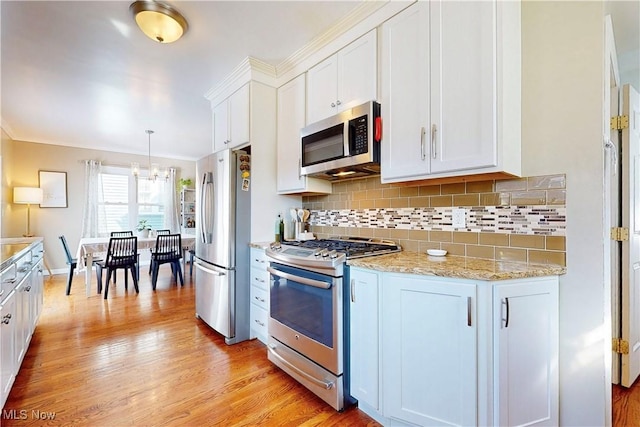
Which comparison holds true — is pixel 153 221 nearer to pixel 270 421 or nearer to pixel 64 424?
pixel 64 424

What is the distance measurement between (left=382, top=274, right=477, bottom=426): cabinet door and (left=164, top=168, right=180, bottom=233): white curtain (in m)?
6.39

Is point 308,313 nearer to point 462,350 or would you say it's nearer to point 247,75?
point 462,350

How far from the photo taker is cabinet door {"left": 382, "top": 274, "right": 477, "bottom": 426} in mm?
1294

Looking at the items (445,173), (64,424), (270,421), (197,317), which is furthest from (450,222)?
(197,317)

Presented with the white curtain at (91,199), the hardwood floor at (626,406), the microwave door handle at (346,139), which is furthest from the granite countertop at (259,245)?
the white curtain at (91,199)

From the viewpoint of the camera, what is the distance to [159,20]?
1.97 metres

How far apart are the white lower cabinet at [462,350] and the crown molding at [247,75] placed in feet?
7.02

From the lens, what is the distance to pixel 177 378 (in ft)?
6.61

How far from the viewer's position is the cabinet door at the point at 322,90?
223 centimetres

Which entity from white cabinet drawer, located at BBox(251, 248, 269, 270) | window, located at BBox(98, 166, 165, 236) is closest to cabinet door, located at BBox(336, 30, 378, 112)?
white cabinet drawer, located at BBox(251, 248, 269, 270)

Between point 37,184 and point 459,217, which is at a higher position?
point 37,184

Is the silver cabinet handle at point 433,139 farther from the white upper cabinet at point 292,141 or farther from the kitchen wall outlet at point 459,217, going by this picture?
the white upper cabinet at point 292,141

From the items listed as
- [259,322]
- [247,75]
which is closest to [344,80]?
[247,75]

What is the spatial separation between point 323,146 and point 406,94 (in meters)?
0.72
